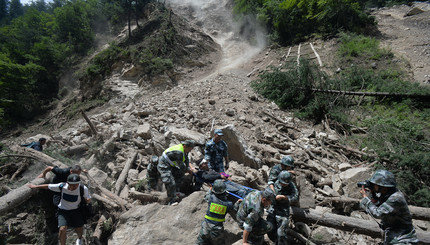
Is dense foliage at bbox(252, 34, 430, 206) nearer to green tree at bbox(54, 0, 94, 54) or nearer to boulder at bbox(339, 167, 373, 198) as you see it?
boulder at bbox(339, 167, 373, 198)

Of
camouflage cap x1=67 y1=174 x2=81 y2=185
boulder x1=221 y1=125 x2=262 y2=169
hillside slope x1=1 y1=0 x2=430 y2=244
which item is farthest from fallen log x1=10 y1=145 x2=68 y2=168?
boulder x1=221 y1=125 x2=262 y2=169

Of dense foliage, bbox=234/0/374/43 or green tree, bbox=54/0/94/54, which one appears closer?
dense foliage, bbox=234/0/374/43

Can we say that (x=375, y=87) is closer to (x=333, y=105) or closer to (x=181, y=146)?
(x=333, y=105)

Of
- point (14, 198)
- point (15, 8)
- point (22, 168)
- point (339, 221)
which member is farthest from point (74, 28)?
→ point (339, 221)

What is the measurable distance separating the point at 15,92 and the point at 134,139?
1919 centimetres

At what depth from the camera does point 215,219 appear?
10.7 feet

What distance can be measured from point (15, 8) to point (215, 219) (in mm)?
58778

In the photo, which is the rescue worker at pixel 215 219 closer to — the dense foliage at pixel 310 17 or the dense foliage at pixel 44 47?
the dense foliage at pixel 310 17

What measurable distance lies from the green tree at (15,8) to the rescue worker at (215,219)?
183 feet

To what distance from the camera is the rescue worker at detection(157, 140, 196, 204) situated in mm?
4172

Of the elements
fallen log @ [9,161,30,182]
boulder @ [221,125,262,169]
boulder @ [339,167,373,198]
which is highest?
fallen log @ [9,161,30,182]

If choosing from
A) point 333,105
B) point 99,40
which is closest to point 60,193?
→ point 333,105

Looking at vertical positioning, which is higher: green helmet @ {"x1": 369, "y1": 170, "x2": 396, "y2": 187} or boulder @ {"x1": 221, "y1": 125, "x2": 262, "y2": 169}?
green helmet @ {"x1": 369, "y1": 170, "x2": 396, "y2": 187}

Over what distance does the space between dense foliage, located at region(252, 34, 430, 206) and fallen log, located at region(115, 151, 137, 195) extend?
7409mm
